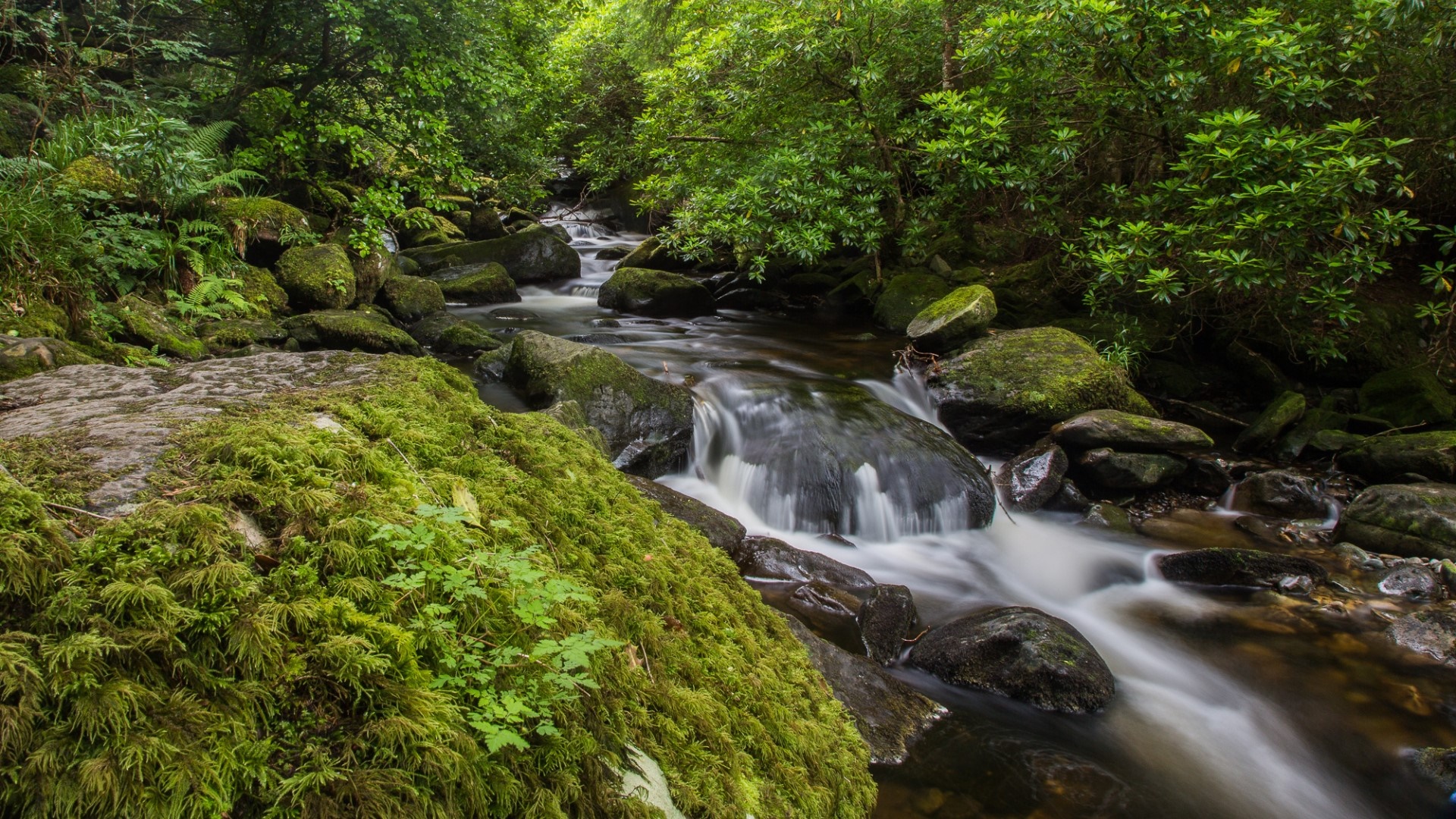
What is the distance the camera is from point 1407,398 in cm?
876

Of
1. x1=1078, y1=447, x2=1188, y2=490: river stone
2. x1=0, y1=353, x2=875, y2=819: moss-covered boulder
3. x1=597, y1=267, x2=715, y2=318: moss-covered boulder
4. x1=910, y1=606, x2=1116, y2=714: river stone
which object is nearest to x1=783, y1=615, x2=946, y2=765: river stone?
x1=910, y1=606, x2=1116, y2=714: river stone

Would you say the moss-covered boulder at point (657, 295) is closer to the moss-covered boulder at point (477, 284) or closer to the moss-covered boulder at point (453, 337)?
the moss-covered boulder at point (477, 284)

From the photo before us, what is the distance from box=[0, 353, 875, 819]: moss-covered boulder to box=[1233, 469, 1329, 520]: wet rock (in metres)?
7.45

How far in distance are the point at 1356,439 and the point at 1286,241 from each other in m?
2.72

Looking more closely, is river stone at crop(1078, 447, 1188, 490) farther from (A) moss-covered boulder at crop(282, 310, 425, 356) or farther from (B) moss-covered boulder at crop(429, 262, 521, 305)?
(B) moss-covered boulder at crop(429, 262, 521, 305)

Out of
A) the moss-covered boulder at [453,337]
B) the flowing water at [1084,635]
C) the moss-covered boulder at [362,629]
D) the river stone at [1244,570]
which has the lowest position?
the flowing water at [1084,635]

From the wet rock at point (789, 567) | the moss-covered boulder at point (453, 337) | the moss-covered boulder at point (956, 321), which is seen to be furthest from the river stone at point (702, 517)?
the moss-covered boulder at point (956, 321)

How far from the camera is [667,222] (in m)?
21.2

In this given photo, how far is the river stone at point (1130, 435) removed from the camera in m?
7.89

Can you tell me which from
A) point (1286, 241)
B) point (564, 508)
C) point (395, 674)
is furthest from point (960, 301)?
point (395, 674)

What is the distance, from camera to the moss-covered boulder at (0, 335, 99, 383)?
4168mm

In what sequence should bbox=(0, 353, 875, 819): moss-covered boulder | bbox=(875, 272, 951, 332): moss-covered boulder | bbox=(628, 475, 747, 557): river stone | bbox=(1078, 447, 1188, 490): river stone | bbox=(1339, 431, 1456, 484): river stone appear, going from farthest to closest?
bbox=(875, 272, 951, 332): moss-covered boulder, bbox=(1078, 447, 1188, 490): river stone, bbox=(1339, 431, 1456, 484): river stone, bbox=(628, 475, 747, 557): river stone, bbox=(0, 353, 875, 819): moss-covered boulder

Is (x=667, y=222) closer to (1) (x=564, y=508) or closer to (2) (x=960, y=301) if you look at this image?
(2) (x=960, y=301)

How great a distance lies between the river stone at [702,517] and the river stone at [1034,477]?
357cm
